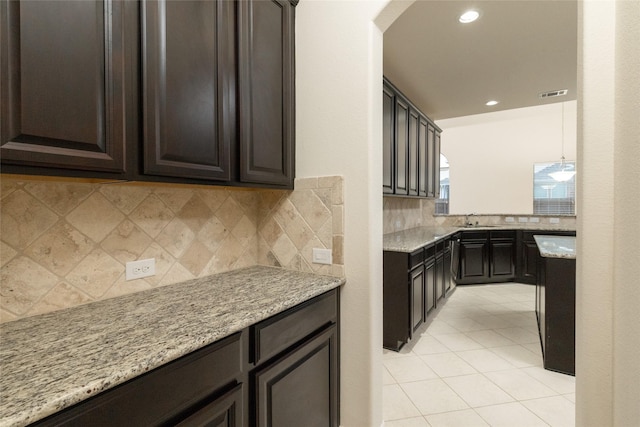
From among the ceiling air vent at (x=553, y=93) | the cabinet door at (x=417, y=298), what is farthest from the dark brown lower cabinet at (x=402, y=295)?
the ceiling air vent at (x=553, y=93)

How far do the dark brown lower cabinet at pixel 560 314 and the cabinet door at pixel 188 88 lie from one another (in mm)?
2538

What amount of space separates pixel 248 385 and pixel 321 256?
2.53 ft

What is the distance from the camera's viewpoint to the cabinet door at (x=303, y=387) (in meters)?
1.16

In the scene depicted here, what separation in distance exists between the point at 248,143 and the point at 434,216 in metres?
4.86

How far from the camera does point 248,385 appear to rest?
1.10m

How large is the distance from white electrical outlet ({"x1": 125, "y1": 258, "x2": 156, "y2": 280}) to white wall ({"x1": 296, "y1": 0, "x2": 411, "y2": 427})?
3.19 feet

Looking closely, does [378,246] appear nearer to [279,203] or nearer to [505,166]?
[279,203]

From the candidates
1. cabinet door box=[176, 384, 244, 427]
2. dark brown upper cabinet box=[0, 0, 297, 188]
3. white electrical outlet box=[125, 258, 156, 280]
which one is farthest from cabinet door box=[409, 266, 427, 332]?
white electrical outlet box=[125, 258, 156, 280]

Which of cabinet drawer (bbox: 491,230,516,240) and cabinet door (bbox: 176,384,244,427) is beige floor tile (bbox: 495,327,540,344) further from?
cabinet door (bbox: 176,384,244,427)

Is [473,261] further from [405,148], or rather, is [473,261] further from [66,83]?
[66,83]

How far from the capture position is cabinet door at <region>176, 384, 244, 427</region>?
2.95 feet

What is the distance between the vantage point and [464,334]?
3.05 metres

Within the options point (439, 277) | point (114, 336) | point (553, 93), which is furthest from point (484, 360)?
point (553, 93)

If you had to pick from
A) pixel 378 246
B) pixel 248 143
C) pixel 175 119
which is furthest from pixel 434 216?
pixel 175 119
